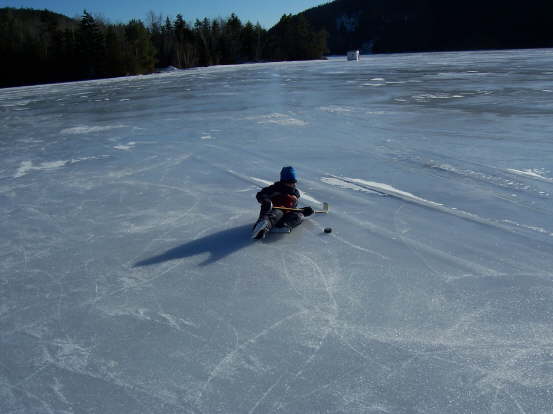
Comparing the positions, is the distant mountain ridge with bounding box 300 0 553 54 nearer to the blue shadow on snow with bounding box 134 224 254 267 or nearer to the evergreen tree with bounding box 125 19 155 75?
the evergreen tree with bounding box 125 19 155 75

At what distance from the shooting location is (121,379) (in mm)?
1716

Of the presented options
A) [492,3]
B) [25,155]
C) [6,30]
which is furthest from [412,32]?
[25,155]

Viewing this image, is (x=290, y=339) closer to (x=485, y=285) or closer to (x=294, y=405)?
(x=294, y=405)

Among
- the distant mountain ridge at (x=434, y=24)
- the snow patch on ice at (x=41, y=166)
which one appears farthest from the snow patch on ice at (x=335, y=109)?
the distant mountain ridge at (x=434, y=24)

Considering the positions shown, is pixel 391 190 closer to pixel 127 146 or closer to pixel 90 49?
pixel 127 146

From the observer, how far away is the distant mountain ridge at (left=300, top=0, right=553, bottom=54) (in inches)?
2911

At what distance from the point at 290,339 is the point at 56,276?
1474 millimetres

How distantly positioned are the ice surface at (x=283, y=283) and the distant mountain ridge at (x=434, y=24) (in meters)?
68.3

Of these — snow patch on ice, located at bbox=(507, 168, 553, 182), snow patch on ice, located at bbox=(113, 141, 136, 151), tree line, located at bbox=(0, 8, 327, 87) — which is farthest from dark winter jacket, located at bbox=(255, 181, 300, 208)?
tree line, located at bbox=(0, 8, 327, 87)

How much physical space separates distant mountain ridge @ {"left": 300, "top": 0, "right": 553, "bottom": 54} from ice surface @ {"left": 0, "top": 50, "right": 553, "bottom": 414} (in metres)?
68.3

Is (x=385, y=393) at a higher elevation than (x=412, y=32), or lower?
lower

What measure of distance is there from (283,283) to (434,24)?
104m

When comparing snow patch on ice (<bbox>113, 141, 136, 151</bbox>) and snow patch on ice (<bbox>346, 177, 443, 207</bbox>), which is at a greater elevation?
snow patch on ice (<bbox>113, 141, 136, 151</bbox>)

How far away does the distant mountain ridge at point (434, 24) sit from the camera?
243 ft
